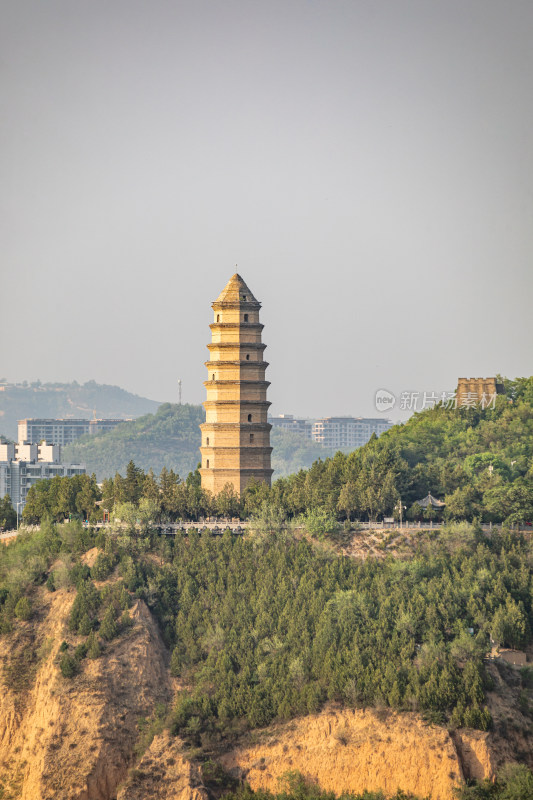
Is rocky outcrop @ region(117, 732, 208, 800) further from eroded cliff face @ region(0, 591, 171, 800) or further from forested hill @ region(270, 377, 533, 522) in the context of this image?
forested hill @ region(270, 377, 533, 522)

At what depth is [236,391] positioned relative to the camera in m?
75.3

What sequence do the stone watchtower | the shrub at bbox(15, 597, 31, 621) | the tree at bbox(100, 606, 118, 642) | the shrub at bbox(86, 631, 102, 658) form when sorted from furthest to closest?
the stone watchtower, the shrub at bbox(15, 597, 31, 621), the tree at bbox(100, 606, 118, 642), the shrub at bbox(86, 631, 102, 658)

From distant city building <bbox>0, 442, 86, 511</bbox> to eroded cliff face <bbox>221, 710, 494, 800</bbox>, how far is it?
83022 mm

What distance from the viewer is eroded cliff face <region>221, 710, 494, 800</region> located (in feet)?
182

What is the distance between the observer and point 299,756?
5719 centimetres

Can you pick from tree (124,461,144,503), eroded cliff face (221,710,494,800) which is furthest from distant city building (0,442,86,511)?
eroded cliff face (221,710,494,800)

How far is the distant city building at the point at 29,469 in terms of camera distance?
14088cm

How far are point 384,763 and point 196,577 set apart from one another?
46.9ft

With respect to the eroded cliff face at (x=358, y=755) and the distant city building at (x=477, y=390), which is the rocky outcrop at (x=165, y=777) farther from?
the distant city building at (x=477, y=390)

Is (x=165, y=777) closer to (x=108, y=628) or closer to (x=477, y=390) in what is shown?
(x=108, y=628)

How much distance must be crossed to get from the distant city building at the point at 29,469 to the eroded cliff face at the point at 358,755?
83.0 metres

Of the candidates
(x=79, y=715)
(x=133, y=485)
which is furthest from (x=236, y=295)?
(x=79, y=715)

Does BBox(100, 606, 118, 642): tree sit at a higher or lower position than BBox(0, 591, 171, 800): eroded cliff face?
higher

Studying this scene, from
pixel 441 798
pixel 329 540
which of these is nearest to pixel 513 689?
pixel 441 798
